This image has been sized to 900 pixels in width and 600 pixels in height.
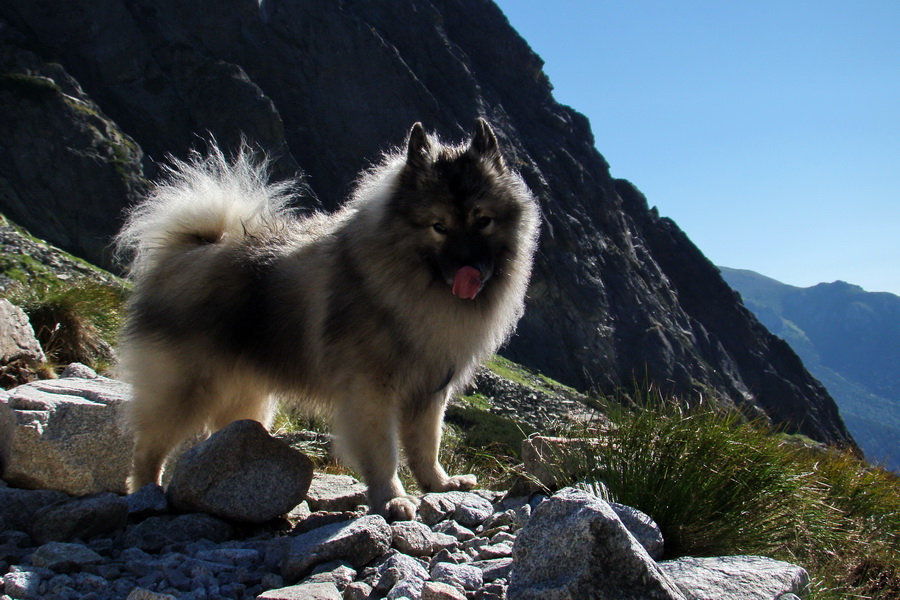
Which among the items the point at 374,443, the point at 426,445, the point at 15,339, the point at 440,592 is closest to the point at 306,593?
the point at 440,592

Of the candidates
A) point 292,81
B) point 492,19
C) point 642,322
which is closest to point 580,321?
point 642,322

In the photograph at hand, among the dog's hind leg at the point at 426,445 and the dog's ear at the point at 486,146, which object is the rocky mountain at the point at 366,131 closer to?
the dog's hind leg at the point at 426,445

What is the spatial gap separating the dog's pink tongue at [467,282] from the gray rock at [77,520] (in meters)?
2.06

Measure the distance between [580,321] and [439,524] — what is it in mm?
67655

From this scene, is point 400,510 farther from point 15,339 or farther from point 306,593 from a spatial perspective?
point 15,339

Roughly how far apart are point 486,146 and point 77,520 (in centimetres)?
313

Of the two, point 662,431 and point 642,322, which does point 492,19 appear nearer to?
point 642,322

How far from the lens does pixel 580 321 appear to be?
230 feet

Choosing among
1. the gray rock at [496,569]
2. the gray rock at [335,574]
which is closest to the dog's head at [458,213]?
the gray rock at [496,569]

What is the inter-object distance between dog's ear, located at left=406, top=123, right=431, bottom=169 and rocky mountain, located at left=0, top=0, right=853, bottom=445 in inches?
1009

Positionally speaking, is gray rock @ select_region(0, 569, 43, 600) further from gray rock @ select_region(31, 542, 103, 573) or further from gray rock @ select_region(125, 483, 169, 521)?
gray rock @ select_region(125, 483, 169, 521)

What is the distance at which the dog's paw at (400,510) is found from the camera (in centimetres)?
371

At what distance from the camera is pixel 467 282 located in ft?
13.1

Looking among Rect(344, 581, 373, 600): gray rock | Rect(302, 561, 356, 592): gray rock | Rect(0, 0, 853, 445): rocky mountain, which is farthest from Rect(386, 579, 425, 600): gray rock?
Rect(0, 0, 853, 445): rocky mountain
